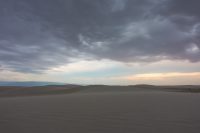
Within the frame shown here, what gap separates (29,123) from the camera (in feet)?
12.4

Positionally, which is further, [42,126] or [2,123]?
[2,123]

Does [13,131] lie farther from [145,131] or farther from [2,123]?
[145,131]

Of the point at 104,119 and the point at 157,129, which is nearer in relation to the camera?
the point at 157,129

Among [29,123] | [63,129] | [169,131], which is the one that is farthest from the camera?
[29,123]

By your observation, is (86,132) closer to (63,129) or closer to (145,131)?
(63,129)

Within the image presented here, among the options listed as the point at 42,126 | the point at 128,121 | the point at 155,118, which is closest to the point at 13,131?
the point at 42,126

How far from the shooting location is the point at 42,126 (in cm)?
352

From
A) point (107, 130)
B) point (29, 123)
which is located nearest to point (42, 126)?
point (29, 123)

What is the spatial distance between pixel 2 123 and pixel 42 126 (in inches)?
40.6

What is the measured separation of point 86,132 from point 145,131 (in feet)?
3.42

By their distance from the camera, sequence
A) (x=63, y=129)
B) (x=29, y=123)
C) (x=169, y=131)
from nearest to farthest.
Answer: (x=169, y=131)
(x=63, y=129)
(x=29, y=123)

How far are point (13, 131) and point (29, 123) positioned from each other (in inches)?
20.7

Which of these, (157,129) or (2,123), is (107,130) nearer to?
(157,129)

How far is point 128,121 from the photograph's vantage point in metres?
3.80
